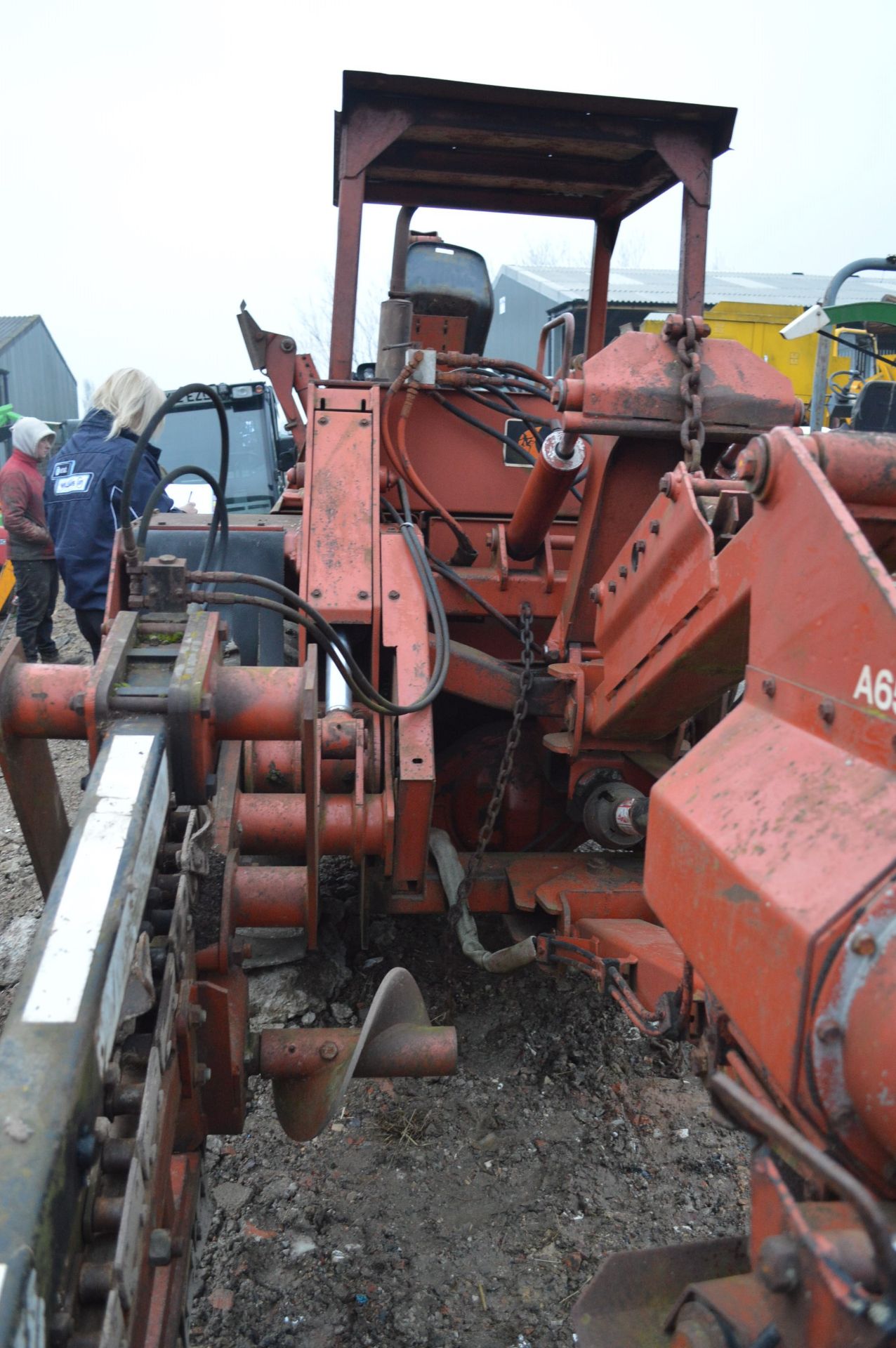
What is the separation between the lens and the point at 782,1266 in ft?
3.11

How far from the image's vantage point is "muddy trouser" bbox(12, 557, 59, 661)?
256 inches

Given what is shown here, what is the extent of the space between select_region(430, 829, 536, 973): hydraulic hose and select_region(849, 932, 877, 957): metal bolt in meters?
1.56

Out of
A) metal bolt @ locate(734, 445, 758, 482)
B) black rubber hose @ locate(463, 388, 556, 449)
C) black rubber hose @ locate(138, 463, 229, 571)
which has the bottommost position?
black rubber hose @ locate(138, 463, 229, 571)

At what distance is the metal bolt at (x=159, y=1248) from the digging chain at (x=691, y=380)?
71.8 inches

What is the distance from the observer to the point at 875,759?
3.86 feet

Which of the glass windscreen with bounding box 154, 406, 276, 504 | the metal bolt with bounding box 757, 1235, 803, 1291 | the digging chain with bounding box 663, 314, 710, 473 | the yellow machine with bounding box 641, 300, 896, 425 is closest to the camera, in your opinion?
the metal bolt with bounding box 757, 1235, 803, 1291

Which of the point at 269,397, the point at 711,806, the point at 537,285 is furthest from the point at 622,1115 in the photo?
the point at 537,285

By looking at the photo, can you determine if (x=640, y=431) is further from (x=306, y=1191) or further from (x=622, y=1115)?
(x=306, y=1191)

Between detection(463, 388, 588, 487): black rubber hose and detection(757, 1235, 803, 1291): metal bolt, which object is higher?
detection(463, 388, 588, 487): black rubber hose

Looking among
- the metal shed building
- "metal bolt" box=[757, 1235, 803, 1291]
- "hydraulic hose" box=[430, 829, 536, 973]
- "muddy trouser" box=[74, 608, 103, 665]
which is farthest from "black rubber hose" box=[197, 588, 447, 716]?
the metal shed building

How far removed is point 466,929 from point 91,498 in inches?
A: 99.8

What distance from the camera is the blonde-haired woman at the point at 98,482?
408 cm

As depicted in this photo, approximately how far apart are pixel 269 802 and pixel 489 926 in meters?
1.51

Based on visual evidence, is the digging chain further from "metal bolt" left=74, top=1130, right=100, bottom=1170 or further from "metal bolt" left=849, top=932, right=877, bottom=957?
"metal bolt" left=74, top=1130, right=100, bottom=1170
